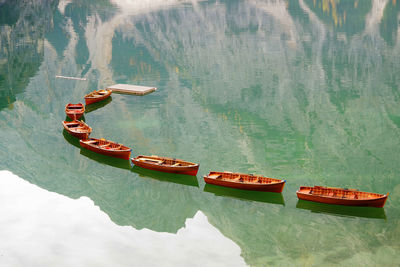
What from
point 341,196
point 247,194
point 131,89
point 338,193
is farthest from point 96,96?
point 341,196

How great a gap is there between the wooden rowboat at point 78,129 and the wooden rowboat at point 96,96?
10.9 metres

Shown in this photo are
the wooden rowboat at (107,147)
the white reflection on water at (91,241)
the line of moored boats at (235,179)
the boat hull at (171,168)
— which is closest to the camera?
the white reflection on water at (91,241)

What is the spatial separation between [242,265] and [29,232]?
1857 centimetres

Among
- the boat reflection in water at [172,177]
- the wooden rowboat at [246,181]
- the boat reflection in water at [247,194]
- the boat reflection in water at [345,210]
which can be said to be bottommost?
the boat reflection in water at [345,210]

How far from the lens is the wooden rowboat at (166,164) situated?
146 feet

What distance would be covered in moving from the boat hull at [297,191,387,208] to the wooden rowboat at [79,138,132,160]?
1916cm

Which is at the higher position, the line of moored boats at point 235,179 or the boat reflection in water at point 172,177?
the line of moored boats at point 235,179

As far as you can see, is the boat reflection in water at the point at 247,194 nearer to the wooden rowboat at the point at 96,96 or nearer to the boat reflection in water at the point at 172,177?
the boat reflection in water at the point at 172,177

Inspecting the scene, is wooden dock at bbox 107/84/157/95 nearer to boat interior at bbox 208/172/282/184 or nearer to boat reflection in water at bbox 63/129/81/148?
boat reflection in water at bbox 63/129/81/148

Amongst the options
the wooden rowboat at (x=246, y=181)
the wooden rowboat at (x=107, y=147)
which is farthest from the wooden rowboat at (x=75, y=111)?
the wooden rowboat at (x=246, y=181)

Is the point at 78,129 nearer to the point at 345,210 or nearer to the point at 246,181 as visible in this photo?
the point at 246,181

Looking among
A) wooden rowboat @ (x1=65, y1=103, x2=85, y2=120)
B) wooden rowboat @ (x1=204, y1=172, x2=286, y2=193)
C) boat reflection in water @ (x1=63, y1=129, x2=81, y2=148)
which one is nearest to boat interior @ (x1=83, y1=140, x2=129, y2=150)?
boat reflection in water @ (x1=63, y1=129, x2=81, y2=148)

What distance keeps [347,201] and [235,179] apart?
32.9 ft

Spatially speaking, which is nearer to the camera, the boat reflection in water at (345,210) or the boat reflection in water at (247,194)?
the boat reflection in water at (345,210)
